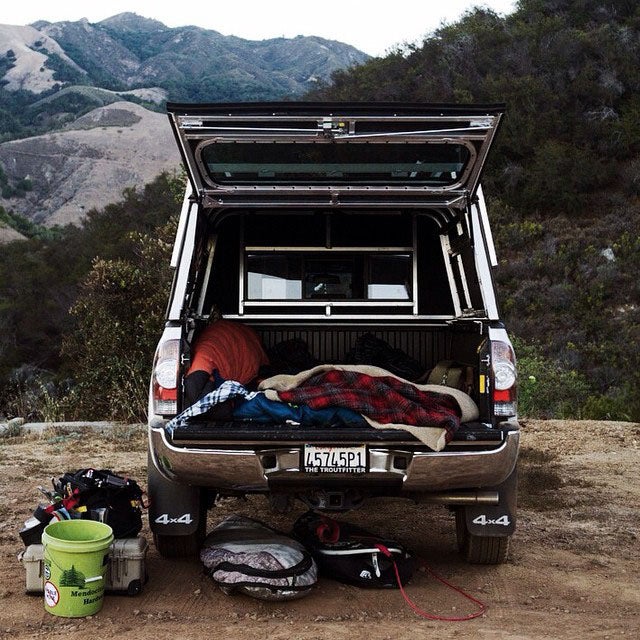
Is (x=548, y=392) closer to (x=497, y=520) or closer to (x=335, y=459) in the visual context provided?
(x=497, y=520)

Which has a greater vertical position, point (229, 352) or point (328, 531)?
point (229, 352)

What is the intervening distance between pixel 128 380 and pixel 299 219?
556 cm

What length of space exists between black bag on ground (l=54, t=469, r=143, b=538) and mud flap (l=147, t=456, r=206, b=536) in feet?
0.34

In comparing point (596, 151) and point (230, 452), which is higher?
point (596, 151)

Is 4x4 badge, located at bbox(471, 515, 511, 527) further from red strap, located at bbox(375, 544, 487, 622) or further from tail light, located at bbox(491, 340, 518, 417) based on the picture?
tail light, located at bbox(491, 340, 518, 417)

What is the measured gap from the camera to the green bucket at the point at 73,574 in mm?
3877

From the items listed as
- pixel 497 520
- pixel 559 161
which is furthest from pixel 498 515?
pixel 559 161

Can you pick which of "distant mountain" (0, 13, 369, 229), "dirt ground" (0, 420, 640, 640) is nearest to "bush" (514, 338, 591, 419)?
"dirt ground" (0, 420, 640, 640)

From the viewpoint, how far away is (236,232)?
630cm

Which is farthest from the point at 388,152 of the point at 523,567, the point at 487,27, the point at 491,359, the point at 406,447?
the point at 487,27

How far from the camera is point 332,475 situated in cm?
411

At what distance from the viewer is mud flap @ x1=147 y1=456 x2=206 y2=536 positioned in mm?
4461

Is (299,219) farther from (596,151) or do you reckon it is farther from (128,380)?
(596,151)

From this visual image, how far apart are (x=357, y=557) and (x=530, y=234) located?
769 inches
